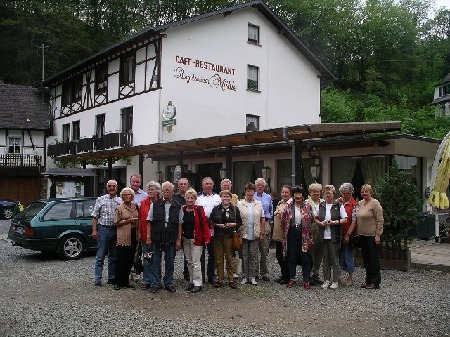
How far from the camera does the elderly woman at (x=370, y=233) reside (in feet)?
27.7

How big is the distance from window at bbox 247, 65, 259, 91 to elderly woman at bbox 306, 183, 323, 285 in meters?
17.8

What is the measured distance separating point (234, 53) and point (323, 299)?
19.4 m

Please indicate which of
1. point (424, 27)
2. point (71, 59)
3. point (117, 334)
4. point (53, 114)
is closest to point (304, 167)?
point (117, 334)

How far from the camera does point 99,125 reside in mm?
28094

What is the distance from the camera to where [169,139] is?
2305 centimetres

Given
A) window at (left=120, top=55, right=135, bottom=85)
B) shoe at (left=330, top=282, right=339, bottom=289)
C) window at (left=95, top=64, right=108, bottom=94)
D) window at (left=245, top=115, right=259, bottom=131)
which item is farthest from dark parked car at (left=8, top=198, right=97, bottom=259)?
window at (left=95, top=64, right=108, bottom=94)

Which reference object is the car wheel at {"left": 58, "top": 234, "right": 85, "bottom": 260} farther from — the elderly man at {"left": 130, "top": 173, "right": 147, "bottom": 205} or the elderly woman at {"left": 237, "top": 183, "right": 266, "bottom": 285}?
the elderly woman at {"left": 237, "top": 183, "right": 266, "bottom": 285}

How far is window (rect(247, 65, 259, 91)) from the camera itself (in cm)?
2597

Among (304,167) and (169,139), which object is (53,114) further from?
(304,167)

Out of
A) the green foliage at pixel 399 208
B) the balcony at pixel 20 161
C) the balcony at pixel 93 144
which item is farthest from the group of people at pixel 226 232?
the balcony at pixel 20 161

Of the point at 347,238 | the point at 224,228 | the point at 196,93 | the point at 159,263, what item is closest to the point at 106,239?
the point at 159,263

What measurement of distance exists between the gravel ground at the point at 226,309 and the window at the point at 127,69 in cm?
1698

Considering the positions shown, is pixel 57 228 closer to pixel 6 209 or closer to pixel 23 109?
pixel 6 209

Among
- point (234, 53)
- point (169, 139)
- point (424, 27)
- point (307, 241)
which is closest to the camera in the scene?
point (307, 241)
